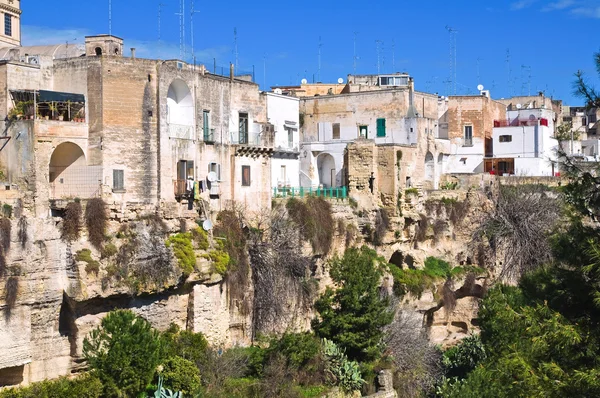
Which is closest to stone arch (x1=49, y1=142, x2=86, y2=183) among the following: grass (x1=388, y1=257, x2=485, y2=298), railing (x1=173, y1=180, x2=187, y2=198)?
railing (x1=173, y1=180, x2=187, y2=198)

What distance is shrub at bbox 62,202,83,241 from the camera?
23547 millimetres

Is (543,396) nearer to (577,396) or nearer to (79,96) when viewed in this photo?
(577,396)

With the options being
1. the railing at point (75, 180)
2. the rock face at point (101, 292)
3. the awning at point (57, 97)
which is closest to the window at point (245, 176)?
the rock face at point (101, 292)

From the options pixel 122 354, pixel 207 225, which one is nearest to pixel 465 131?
pixel 207 225

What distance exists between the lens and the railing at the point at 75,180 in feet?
A: 86.9

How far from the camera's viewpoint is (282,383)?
84.2ft

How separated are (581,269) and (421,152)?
25125mm

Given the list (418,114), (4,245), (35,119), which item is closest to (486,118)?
(418,114)

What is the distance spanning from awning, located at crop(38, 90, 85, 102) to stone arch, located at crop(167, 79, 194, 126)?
3.08 metres

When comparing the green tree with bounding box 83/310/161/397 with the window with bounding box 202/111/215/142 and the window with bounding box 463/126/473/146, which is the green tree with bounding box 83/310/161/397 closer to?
the window with bounding box 202/111/215/142

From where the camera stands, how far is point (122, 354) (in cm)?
2184

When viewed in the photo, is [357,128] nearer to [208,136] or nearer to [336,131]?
[336,131]

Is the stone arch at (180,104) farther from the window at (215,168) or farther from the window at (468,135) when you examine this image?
the window at (468,135)

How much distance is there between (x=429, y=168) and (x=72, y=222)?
2187 centimetres
